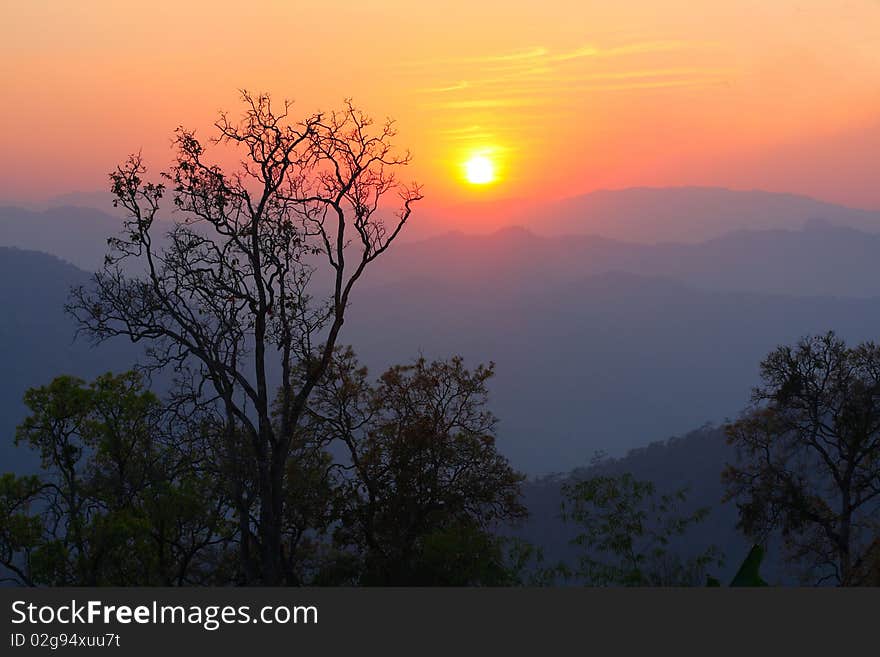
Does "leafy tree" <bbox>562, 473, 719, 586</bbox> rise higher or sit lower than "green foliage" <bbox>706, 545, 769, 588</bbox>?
higher

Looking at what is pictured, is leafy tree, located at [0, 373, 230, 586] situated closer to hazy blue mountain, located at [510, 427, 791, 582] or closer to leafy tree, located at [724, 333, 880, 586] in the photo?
leafy tree, located at [724, 333, 880, 586]

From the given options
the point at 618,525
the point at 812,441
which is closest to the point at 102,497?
the point at 618,525

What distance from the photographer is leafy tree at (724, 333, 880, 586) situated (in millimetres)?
24703

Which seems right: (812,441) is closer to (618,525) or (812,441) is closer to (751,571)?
(618,525)

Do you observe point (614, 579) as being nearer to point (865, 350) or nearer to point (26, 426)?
point (865, 350)

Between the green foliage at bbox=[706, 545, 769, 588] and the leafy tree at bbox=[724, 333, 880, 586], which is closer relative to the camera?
the green foliage at bbox=[706, 545, 769, 588]

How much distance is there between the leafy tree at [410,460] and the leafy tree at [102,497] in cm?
374

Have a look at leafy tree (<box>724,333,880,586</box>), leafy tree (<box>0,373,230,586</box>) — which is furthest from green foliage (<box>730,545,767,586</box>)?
leafy tree (<box>724,333,880,586</box>)

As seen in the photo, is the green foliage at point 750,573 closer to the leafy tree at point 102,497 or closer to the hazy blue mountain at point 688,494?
the leafy tree at point 102,497

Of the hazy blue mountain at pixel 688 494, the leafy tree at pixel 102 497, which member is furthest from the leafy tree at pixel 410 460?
the hazy blue mountain at pixel 688 494

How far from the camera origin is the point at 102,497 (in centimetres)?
2303

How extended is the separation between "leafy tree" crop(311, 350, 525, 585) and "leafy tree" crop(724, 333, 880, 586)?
7594 millimetres

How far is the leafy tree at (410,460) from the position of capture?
22.6m

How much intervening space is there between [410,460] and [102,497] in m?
8.27
